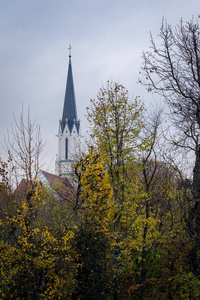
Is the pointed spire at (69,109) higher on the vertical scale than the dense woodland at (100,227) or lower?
higher

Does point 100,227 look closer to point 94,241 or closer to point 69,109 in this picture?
point 94,241

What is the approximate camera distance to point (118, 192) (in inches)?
540

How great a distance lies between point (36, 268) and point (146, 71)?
6358 mm

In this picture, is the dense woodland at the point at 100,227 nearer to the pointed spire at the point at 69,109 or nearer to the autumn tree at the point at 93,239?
the autumn tree at the point at 93,239

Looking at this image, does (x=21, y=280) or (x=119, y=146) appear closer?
(x=21, y=280)

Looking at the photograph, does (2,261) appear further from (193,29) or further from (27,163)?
(193,29)

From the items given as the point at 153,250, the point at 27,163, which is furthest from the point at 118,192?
the point at 27,163

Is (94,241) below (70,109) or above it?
below

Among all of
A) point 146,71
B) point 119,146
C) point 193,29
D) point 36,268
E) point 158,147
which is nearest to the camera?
point 36,268

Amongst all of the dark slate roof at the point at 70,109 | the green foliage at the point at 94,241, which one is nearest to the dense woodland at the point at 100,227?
the green foliage at the point at 94,241

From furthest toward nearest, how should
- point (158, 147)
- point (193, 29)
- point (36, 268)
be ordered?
point (158, 147), point (193, 29), point (36, 268)

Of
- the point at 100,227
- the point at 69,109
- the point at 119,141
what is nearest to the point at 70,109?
the point at 69,109

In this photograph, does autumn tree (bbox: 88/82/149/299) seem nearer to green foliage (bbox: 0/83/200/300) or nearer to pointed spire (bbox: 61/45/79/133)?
green foliage (bbox: 0/83/200/300)

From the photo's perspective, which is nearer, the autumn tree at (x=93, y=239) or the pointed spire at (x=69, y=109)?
the autumn tree at (x=93, y=239)
